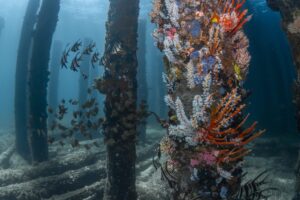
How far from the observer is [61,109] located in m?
8.79

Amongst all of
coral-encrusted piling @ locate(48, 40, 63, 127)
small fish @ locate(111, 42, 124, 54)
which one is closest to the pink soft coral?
small fish @ locate(111, 42, 124, 54)

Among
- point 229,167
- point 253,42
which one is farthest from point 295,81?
point 253,42

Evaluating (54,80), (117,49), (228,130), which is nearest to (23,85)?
(117,49)

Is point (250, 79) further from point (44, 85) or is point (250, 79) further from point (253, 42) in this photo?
point (44, 85)

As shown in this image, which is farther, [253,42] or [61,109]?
[253,42]

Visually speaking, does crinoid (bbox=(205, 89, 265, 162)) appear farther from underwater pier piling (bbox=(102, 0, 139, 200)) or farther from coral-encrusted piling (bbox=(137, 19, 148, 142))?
coral-encrusted piling (bbox=(137, 19, 148, 142))

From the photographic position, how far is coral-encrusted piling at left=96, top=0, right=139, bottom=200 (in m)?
6.76

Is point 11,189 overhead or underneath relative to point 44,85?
underneath

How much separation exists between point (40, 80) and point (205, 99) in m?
9.43

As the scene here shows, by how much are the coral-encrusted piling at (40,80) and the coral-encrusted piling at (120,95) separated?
5928mm

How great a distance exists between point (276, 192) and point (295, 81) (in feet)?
15.0

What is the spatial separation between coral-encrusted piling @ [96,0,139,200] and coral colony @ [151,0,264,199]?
90.0 inches

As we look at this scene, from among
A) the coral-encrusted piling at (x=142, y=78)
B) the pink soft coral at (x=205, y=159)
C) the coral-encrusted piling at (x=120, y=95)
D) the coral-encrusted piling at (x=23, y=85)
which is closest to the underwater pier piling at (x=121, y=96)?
the coral-encrusted piling at (x=120, y=95)

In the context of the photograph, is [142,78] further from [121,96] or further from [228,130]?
[228,130]
